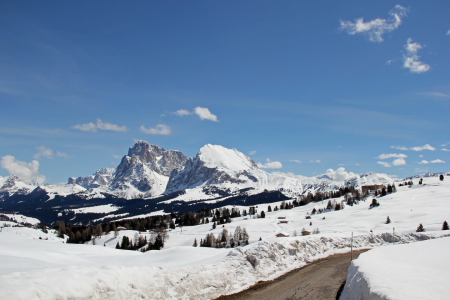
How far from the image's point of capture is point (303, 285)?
57.3 feet

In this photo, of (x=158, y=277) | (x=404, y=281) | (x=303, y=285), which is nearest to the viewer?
(x=404, y=281)

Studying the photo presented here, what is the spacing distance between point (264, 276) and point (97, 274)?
11.4 m

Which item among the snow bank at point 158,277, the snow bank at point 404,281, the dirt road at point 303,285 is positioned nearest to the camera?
the snow bank at point 404,281

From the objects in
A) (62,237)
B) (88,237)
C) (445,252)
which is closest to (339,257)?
(445,252)

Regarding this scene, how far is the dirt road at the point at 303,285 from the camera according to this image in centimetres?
1550

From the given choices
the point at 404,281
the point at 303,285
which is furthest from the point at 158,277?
the point at 404,281

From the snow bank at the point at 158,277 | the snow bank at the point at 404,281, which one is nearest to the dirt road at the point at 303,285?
the snow bank at the point at 158,277

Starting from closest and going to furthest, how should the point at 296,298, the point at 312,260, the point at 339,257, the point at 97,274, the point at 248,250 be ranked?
the point at 97,274
the point at 296,298
the point at 248,250
the point at 312,260
the point at 339,257

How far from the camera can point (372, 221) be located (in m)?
98.7

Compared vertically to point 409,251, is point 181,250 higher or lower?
lower

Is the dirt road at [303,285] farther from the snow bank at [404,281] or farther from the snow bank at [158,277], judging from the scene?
the snow bank at [404,281]

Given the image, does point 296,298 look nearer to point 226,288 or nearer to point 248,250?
point 226,288

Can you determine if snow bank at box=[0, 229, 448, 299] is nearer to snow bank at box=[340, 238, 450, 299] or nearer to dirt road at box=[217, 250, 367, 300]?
dirt road at box=[217, 250, 367, 300]

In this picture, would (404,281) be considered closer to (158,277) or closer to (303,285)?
(303,285)
